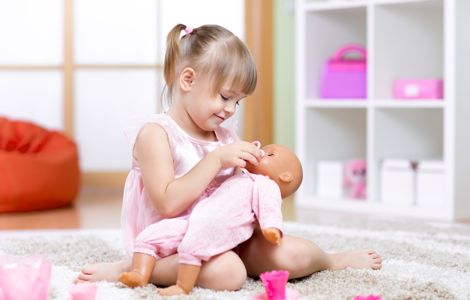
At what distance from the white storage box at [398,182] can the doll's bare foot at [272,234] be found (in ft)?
4.75

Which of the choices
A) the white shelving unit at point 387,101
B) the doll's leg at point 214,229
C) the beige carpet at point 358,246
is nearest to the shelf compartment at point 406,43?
the white shelving unit at point 387,101

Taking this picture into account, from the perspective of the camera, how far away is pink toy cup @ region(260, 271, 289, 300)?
136cm

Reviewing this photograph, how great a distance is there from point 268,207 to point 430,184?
140 centimetres

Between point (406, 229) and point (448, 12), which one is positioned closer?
point (406, 229)

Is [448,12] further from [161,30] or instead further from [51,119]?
[51,119]

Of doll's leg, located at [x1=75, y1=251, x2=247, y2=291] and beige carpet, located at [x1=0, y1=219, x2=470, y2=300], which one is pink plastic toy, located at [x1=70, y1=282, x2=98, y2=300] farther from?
doll's leg, located at [x1=75, y1=251, x2=247, y2=291]

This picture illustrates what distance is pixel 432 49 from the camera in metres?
3.04

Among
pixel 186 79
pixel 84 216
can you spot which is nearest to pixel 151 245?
pixel 186 79

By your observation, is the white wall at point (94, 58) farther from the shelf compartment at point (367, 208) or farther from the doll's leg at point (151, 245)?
the doll's leg at point (151, 245)

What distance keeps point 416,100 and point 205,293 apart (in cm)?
153

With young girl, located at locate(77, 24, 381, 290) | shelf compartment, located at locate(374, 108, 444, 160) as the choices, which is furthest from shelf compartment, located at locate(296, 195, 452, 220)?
young girl, located at locate(77, 24, 381, 290)

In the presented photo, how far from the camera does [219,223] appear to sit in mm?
1459

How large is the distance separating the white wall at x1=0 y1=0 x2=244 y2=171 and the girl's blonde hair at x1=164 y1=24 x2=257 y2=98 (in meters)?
2.10

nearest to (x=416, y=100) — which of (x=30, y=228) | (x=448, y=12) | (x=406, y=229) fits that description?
(x=448, y=12)
